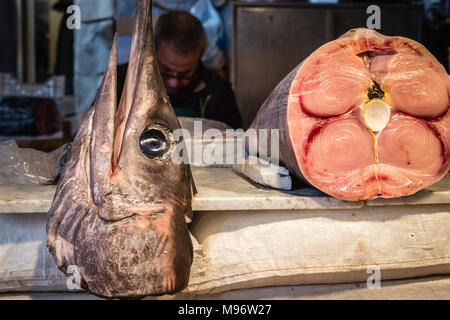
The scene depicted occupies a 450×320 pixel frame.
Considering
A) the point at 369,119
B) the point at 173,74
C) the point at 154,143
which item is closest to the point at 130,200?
the point at 154,143

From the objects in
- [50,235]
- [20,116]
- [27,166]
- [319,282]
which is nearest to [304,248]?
[319,282]

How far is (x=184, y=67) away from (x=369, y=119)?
2.01 meters

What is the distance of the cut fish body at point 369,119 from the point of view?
1.26m

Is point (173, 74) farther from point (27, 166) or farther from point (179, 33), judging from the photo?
point (27, 166)

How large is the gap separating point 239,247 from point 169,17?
2257mm

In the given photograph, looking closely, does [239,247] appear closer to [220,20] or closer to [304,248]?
[304,248]

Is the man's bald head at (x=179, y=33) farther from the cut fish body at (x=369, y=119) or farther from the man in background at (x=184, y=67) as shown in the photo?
the cut fish body at (x=369, y=119)

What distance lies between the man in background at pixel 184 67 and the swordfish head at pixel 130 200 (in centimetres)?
171

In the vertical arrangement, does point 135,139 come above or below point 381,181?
above

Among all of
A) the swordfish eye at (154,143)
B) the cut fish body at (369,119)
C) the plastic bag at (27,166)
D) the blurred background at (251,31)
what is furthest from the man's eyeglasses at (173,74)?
the swordfish eye at (154,143)

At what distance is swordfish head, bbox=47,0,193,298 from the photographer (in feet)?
3.31

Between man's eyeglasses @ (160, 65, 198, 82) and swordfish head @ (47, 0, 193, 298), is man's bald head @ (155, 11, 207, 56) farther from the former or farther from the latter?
swordfish head @ (47, 0, 193, 298)

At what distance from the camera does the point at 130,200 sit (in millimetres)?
1039

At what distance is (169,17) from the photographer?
303 cm
